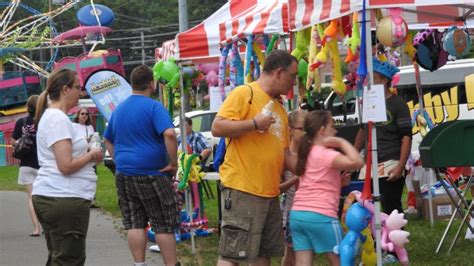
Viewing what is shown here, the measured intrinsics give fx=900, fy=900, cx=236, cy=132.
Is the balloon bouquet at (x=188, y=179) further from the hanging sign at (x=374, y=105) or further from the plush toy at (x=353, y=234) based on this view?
the hanging sign at (x=374, y=105)

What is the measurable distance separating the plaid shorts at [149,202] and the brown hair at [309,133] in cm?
171

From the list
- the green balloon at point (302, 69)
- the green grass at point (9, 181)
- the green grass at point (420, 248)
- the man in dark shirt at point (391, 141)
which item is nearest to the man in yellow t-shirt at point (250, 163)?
the man in dark shirt at point (391, 141)

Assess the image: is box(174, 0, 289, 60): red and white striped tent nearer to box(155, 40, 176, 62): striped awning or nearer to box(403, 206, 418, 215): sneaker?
box(155, 40, 176, 62): striped awning

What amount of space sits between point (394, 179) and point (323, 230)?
2170 millimetres

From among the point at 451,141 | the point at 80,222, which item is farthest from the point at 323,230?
the point at 451,141

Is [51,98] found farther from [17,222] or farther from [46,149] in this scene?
[17,222]

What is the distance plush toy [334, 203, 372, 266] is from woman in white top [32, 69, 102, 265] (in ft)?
5.60

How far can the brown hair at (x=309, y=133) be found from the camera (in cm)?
607

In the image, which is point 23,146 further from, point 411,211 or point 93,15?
point 93,15

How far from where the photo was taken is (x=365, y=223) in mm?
6414

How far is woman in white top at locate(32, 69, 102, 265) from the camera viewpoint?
18.4 ft

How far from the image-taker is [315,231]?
235 inches

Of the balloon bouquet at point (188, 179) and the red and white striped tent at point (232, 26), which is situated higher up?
the red and white striped tent at point (232, 26)

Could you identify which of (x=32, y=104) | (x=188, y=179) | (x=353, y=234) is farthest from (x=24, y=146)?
(x=353, y=234)
